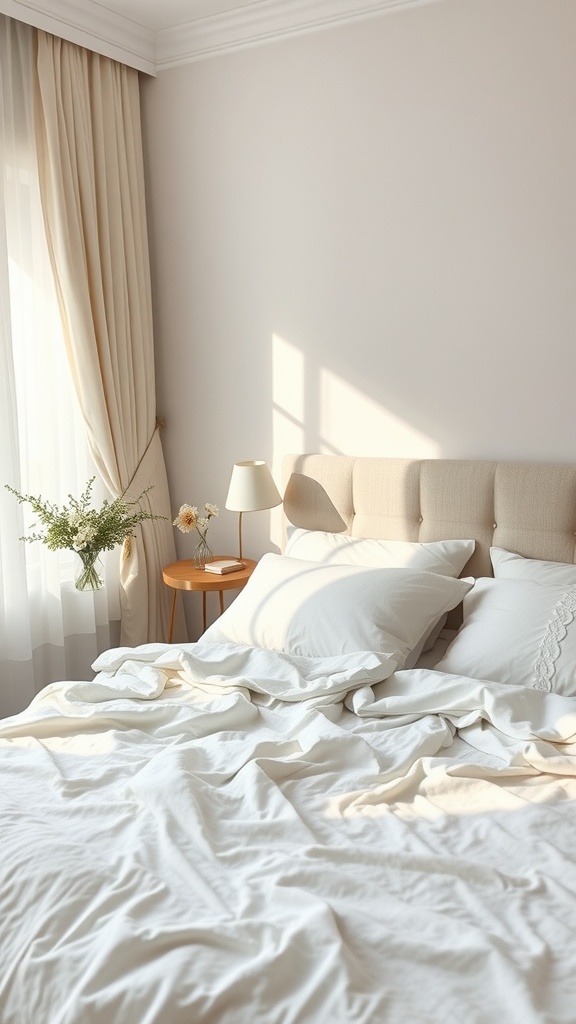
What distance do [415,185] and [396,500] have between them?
1171 mm

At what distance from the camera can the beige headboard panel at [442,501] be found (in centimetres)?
305

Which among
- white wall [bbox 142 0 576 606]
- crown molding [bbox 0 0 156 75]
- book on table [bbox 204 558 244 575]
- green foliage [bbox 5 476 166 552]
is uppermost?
crown molding [bbox 0 0 156 75]

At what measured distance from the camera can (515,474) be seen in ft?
10.2

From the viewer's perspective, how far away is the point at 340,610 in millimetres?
2826

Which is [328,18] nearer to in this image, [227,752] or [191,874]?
[227,752]

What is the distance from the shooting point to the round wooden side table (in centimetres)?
355

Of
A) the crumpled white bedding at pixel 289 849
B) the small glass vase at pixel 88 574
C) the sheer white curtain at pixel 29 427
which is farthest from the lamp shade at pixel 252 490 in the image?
the crumpled white bedding at pixel 289 849

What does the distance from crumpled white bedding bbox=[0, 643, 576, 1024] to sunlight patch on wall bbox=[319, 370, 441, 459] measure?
113 cm

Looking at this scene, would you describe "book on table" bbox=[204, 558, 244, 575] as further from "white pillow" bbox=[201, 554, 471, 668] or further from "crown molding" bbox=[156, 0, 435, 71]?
"crown molding" bbox=[156, 0, 435, 71]

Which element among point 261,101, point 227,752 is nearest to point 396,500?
point 227,752

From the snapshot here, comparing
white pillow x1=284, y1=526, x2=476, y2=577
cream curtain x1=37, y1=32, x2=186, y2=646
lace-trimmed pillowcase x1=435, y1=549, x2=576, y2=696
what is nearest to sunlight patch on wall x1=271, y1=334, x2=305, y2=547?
white pillow x1=284, y1=526, x2=476, y2=577

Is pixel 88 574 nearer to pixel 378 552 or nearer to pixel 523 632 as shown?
pixel 378 552

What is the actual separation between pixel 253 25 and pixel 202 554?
7.07 feet

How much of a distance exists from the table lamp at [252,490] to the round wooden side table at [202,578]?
0.91 feet
